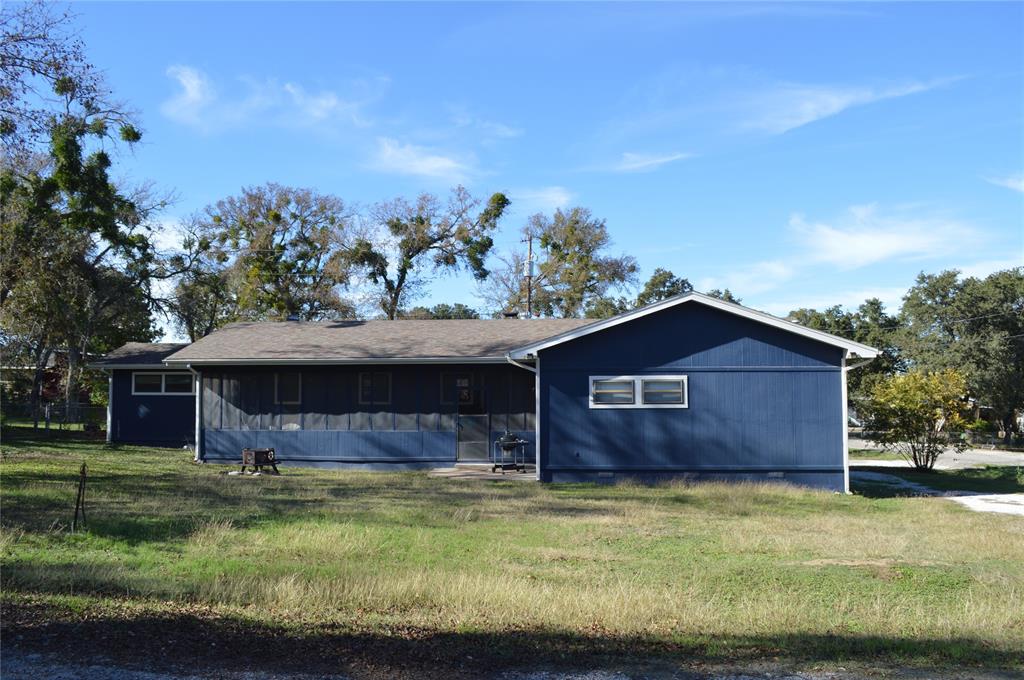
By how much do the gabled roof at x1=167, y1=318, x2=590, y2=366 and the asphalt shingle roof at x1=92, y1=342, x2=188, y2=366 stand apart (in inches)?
149

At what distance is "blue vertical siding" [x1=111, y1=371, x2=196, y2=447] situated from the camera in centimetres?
2695

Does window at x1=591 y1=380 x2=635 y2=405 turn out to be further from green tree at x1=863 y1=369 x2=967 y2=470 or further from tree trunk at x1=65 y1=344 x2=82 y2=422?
tree trunk at x1=65 y1=344 x2=82 y2=422

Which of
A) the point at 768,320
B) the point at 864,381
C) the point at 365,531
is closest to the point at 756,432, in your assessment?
the point at 768,320

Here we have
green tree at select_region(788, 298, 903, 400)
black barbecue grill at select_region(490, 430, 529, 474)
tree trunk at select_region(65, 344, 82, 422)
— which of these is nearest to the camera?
black barbecue grill at select_region(490, 430, 529, 474)

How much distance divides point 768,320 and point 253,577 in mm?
12851

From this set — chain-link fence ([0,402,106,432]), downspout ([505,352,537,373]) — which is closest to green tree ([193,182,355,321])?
chain-link fence ([0,402,106,432])

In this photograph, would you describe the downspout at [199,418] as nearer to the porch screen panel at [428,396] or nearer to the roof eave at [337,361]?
the roof eave at [337,361]

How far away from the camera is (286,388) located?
2180 cm

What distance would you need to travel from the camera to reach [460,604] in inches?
284

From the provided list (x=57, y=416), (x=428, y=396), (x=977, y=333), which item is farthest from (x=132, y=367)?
(x=977, y=333)

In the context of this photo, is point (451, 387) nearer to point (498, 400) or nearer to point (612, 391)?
point (498, 400)

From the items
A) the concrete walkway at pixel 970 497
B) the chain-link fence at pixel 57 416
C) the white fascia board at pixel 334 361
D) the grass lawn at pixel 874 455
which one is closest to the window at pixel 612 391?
the white fascia board at pixel 334 361

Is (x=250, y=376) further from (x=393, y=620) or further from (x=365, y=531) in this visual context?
(x=393, y=620)

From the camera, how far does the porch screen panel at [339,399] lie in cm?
2148
